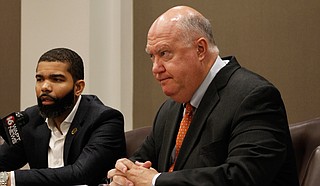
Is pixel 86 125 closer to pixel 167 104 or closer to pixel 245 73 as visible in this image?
pixel 167 104

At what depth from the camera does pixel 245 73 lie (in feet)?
8.38

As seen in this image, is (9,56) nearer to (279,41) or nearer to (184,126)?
(279,41)

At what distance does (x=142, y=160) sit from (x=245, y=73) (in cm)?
68

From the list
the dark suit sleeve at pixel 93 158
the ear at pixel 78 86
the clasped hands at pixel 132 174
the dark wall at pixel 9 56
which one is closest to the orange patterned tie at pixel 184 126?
the clasped hands at pixel 132 174

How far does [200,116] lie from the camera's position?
8.25 feet

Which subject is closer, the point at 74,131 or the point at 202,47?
the point at 202,47

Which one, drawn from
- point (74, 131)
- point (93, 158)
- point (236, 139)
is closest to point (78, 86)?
point (74, 131)

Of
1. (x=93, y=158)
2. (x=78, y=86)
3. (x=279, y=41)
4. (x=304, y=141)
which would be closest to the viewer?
(x=304, y=141)

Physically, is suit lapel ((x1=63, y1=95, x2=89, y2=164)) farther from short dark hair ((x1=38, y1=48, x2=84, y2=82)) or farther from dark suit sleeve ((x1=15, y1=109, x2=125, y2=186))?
short dark hair ((x1=38, y1=48, x2=84, y2=82))

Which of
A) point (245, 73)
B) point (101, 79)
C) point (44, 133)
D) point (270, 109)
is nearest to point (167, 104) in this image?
point (245, 73)

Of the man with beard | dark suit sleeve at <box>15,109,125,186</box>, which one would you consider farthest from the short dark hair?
dark suit sleeve at <box>15,109,125,186</box>

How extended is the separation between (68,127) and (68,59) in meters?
0.40

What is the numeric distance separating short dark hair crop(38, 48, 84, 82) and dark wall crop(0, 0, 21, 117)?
1.64m

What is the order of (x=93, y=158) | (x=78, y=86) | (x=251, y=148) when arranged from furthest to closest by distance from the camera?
(x=78, y=86) → (x=93, y=158) → (x=251, y=148)
